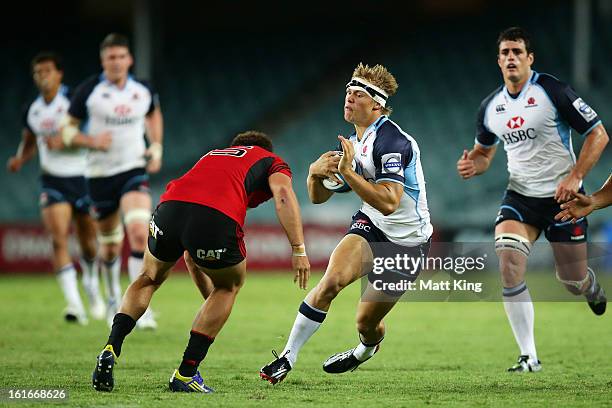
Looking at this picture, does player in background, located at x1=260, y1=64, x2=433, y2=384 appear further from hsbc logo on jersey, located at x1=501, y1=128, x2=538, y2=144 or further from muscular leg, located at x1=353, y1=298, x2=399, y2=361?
hsbc logo on jersey, located at x1=501, y1=128, x2=538, y2=144

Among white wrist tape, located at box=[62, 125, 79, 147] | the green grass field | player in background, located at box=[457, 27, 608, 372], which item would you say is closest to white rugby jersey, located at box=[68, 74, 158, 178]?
white wrist tape, located at box=[62, 125, 79, 147]

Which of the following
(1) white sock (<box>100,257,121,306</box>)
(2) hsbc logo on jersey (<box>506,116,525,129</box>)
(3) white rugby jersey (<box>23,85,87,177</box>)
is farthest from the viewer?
(3) white rugby jersey (<box>23,85,87,177</box>)

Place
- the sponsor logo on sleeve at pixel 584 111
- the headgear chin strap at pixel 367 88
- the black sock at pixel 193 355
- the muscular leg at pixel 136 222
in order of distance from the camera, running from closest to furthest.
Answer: the black sock at pixel 193 355 → the headgear chin strap at pixel 367 88 → the sponsor logo on sleeve at pixel 584 111 → the muscular leg at pixel 136 222

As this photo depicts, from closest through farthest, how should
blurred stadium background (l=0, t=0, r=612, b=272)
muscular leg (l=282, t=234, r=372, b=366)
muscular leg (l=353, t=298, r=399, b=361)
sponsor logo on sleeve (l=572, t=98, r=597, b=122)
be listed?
muscular leg (l=282, t=234, r=372, b=366) < muscular leg (l=353, t=298, r=399, b=361) < sponsor logo on sleeve (l=572, t=98, r=597, b=122) < blurred stadium background (l=0, t=0, r=612, b=272)

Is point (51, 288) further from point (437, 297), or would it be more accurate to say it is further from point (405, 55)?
point (405, 55)

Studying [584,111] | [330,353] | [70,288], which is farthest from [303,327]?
[70,288]

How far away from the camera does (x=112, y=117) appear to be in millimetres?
10688

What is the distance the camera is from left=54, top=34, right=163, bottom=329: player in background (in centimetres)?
1053

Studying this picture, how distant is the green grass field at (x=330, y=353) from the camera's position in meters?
6.30

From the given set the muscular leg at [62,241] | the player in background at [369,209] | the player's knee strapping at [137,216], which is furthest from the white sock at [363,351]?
the muscular leg at [62,241]

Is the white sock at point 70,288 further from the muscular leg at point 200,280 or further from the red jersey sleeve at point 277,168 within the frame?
the red jersey sleeve at point 277,168

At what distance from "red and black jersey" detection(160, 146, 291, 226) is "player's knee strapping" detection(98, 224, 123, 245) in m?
4.33

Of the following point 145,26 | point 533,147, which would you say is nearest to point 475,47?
point 145,26

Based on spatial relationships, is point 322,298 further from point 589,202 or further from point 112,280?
point 112,280
